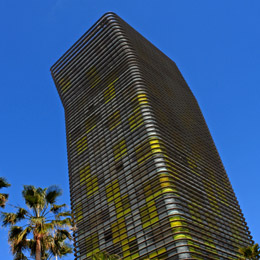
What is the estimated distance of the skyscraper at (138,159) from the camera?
5269 cm

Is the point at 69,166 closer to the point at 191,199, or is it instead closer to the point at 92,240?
the point at 92,240

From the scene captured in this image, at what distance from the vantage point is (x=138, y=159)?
60.8m

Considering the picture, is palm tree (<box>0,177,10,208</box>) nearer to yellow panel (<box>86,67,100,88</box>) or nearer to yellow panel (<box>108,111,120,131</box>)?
yellow panel (<box>108,111,120,131</box>)

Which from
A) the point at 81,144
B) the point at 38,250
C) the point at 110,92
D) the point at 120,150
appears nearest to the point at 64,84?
the point at 110,92

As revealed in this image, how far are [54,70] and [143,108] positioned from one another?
41464 millimetres

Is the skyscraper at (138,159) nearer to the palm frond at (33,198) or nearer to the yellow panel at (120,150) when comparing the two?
the yellow panel at (120,150)

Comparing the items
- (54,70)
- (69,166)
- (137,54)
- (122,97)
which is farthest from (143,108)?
(54,70)

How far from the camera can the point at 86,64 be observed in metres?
89.0

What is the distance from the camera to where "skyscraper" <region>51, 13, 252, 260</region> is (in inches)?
2074

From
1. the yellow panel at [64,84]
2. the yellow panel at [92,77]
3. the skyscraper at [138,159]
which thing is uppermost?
the yellow panel at [64,84]

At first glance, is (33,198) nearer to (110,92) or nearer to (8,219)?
(8,219)

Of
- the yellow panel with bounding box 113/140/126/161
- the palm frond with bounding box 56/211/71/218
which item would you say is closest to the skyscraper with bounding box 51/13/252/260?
the yellow panel with bounding box 113/140/126/161

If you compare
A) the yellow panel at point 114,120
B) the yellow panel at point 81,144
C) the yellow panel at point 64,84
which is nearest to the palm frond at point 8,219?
the yellow panel at point 114,120

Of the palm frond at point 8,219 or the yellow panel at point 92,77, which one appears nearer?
the palm frond at point 8,219
